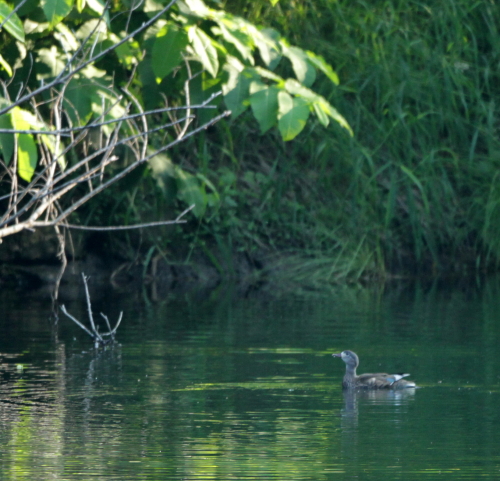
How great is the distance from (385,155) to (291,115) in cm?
864

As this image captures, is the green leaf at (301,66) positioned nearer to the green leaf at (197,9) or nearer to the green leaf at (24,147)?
the green leaf at (197,9)

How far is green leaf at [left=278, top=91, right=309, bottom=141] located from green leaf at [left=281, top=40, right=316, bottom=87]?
0.50 metres

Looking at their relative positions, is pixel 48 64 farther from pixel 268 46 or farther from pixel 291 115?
pixel 291 115

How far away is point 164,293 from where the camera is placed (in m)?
13.3

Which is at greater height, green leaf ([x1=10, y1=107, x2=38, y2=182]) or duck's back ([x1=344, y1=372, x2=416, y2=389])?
green leaf ([x1=10, y1=107, x2=38, y2=182])

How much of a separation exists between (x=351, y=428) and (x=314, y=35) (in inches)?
440

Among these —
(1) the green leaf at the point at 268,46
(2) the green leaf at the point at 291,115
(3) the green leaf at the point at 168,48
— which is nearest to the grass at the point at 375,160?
(1) the green leaf at the point at 268,46

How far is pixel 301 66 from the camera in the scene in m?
7.96

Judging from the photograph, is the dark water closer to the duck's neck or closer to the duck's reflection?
the duck's reflection

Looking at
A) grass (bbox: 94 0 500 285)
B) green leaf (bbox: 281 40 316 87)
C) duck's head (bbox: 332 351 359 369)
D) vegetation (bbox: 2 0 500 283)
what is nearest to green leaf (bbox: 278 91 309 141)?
green leaf (bbox: 281 40 316 87)

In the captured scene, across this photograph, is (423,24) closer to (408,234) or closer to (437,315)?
(408,234)

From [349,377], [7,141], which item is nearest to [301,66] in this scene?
[349,377]

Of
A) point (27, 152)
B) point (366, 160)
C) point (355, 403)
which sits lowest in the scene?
point (355, 403)

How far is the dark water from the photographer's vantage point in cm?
481
